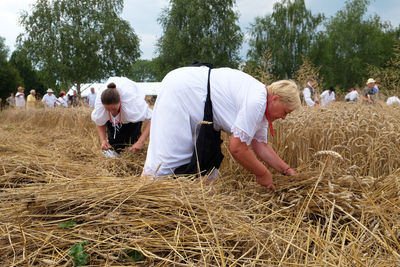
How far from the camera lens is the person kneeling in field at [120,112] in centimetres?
307

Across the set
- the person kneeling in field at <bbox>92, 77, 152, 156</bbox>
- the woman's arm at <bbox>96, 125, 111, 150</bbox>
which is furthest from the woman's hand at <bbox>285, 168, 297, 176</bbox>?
the woman's arm at <bbox>96, 125, 111, 150</bbox>

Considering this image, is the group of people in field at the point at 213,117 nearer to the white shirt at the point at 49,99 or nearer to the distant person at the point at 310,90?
the distant person at the point at 310,90

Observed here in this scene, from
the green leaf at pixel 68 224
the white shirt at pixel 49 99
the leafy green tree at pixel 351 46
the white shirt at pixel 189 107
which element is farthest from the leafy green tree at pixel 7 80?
the green leaf at pixel 68 224

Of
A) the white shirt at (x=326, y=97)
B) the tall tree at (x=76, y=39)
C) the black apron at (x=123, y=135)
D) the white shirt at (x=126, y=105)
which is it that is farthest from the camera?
the tall tree at (x=76, y=39)

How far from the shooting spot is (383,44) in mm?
30234

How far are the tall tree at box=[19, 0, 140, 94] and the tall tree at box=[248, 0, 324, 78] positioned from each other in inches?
554

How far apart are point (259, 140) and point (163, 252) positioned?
114cm

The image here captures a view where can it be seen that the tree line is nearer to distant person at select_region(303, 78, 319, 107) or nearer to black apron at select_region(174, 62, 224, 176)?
distant person at select_region(303, 78, 319, 107)

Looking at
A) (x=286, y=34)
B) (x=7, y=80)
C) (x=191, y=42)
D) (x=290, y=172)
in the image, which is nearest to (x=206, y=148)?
(x=290, y=172)

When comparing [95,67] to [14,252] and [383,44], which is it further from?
[383,44]

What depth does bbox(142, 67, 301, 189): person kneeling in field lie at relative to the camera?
182cm

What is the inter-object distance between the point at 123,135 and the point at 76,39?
15.9 metres

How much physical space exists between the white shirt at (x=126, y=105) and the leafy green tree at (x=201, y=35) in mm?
20746

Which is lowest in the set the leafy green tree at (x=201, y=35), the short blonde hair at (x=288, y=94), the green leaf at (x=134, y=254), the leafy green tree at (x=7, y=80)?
the green leaf at (x=134, y=254)
